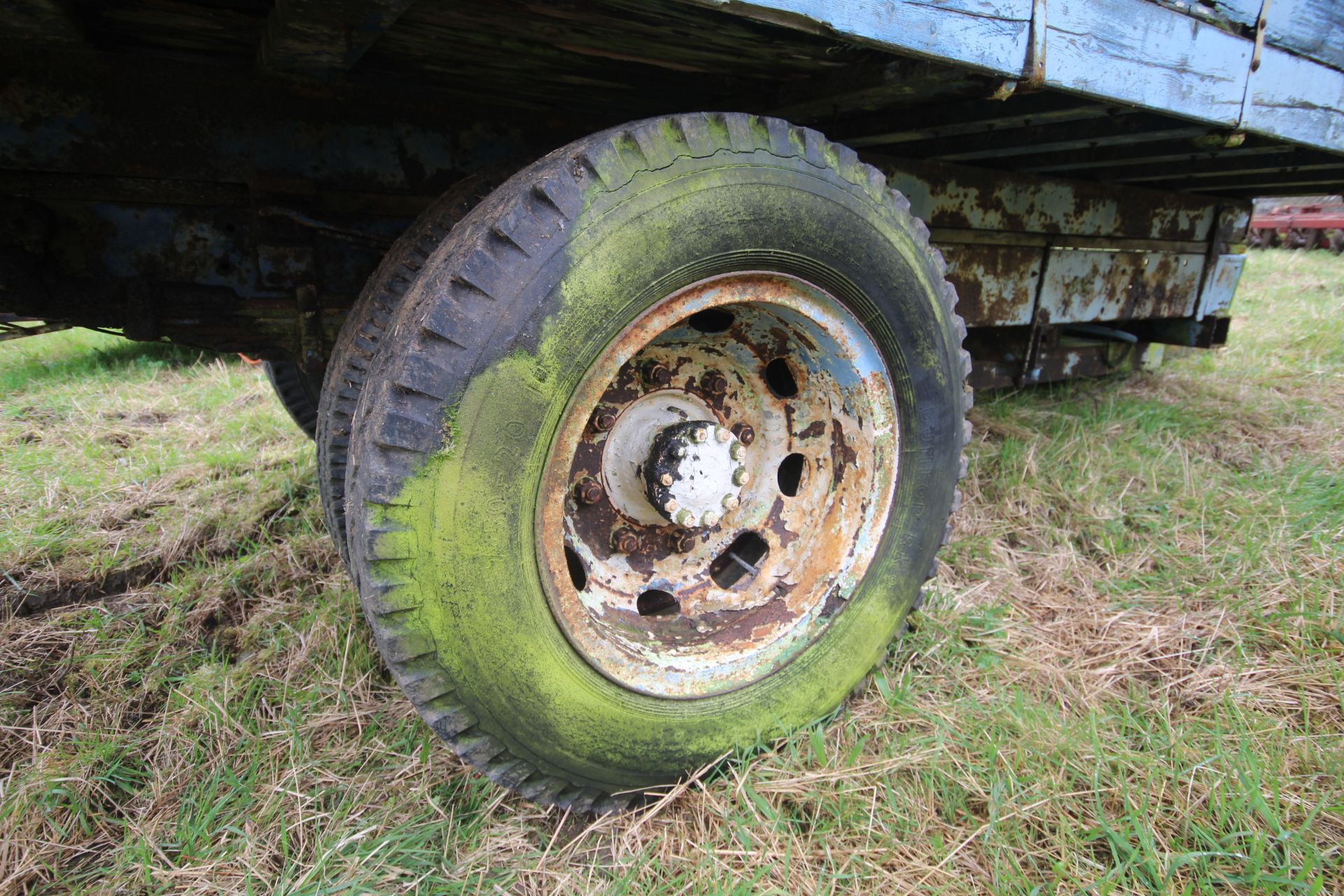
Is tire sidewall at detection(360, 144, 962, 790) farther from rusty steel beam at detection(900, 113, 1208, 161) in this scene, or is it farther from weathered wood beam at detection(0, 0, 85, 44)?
rusty steel beam at detection(900, 113, 1208, 161)

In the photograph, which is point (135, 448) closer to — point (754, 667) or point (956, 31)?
point (754, 667)

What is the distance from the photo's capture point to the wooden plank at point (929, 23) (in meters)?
1.11

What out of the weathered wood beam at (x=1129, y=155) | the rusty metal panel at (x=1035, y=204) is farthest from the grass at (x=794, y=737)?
the weathered wood beam at (x=1129, y=155)

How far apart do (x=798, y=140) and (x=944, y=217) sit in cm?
123

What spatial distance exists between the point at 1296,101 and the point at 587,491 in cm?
216

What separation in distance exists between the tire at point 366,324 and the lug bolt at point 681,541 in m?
0.70

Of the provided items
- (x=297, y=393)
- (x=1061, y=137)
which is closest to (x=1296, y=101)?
(x=1061, y=137)

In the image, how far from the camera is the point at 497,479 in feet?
3.80

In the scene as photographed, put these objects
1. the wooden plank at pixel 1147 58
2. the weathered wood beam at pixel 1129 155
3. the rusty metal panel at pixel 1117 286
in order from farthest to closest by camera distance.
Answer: the rusty metal panel at pixel 1117 286, the weathered wood beam at pixel 1129 155, the wooden plank at pixel 1147 58

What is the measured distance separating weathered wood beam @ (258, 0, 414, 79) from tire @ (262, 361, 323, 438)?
1.35 m

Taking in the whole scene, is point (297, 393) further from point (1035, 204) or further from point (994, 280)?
point (1035, 204)

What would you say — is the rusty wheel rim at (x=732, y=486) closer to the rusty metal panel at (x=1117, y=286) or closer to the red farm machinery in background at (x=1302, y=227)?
the rusty metal panel at (x=1117, y=286)

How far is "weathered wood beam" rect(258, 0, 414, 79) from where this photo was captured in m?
1.03

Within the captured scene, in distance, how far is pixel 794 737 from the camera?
60.8 inches
